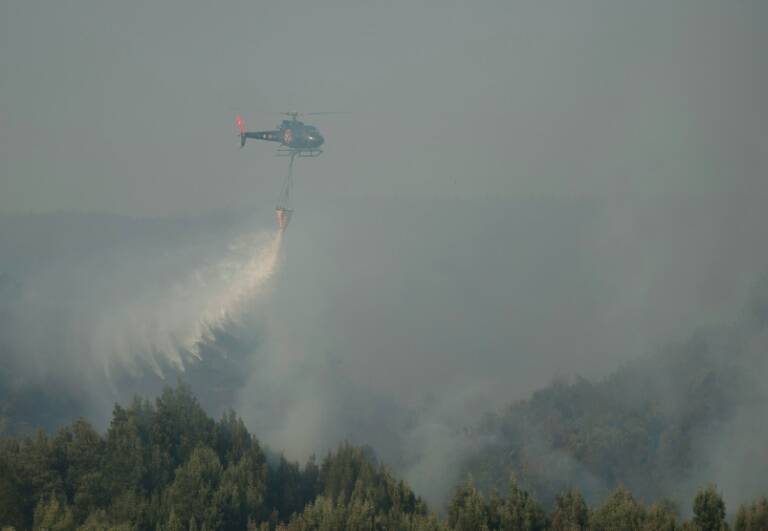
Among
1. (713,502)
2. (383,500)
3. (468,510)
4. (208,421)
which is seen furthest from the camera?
(208,421)

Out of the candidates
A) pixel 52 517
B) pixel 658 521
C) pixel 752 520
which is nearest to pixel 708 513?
pixel 752 520

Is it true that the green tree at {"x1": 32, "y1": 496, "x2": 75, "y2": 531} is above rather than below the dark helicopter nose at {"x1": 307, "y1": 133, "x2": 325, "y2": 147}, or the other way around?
below

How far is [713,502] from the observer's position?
265 ft

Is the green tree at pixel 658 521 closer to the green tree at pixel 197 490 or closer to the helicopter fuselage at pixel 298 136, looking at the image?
the green tree at pixel 197 490

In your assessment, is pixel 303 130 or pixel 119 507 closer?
pixel 119 507

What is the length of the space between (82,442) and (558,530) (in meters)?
52.4

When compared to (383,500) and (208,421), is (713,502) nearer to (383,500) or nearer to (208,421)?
(383,500)

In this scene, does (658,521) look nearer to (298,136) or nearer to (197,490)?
(197,490)

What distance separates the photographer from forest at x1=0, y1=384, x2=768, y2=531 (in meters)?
86.0

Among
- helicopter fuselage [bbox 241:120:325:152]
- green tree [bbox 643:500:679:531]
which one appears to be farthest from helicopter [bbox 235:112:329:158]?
green tree [bbox 643:500:679:531]

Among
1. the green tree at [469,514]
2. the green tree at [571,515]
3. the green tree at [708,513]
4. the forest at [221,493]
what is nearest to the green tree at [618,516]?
the forest at [221,493]

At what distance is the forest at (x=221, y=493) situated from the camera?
86.0 metres

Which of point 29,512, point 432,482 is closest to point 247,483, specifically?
point 29,512

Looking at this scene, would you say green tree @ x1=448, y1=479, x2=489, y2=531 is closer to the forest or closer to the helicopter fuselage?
the forest
